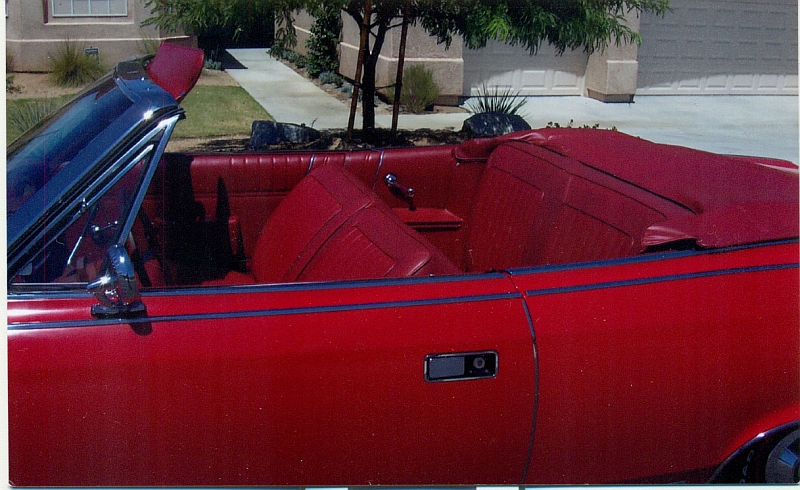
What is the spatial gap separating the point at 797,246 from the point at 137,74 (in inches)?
83.0

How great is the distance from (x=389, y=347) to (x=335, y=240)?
0.74 m

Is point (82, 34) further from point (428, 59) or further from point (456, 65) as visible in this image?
point (456, 65)

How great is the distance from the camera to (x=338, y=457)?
6.67 ft

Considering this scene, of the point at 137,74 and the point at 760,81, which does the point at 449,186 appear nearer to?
the point at 137,74

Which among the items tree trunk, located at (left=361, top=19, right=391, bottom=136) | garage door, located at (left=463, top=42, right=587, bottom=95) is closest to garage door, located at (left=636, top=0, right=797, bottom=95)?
garage door, located at (left=463, top=42, right=587, bottom=95)

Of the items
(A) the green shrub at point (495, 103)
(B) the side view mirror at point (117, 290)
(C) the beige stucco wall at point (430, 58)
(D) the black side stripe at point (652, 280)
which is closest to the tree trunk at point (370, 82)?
(A) the green shrub at point (495, 103)

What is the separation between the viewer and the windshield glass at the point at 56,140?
2.23 meters

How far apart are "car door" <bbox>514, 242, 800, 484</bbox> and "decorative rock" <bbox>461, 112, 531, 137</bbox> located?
629 centimetres

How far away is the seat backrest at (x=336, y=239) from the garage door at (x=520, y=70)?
Answer: 8080 mm

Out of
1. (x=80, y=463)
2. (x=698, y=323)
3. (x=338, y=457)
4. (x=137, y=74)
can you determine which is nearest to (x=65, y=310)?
(x=80, y=463)

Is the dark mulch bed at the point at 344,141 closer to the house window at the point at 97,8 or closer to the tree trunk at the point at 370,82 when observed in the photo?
the tree trunk at the point at 370,82

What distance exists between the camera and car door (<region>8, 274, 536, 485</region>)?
190cm

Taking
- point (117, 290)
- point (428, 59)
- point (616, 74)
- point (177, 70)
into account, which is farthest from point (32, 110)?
point (616, 74)

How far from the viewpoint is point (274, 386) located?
1.96 meters
